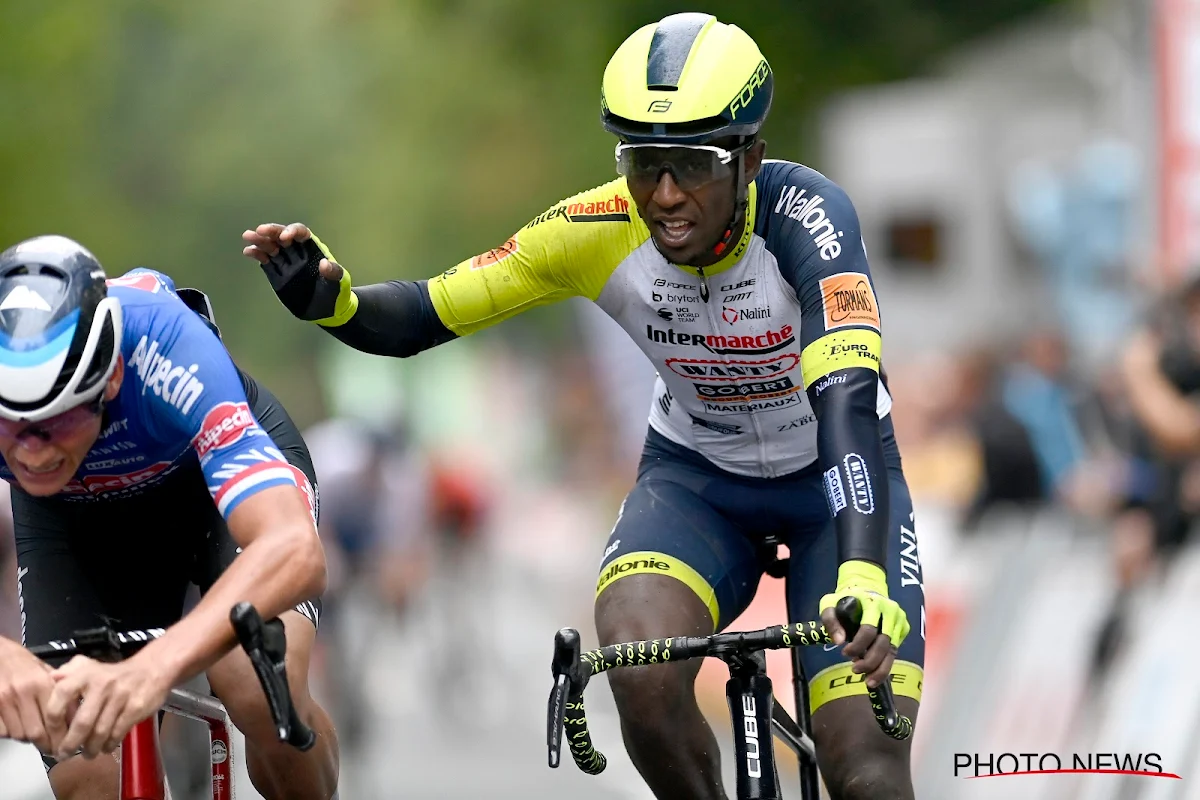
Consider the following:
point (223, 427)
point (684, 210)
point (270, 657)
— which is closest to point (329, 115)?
point (684, 210)

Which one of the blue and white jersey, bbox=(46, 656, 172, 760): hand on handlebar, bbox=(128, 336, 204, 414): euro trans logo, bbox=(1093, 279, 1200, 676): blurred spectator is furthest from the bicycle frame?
bbox=(1093, 279, 1200, 676): blurred spectator

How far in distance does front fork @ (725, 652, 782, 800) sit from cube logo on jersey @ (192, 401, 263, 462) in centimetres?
134

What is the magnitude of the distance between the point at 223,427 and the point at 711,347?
1537mm

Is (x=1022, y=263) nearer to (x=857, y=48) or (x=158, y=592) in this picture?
(x=857, y=48)

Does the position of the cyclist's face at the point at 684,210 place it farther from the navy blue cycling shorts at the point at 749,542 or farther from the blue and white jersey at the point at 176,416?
the blue and white jersey at the point at 176,416

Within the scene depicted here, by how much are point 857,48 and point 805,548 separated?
22.9 meters

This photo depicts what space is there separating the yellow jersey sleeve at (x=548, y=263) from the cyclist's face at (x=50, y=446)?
1388 mm

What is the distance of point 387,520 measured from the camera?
16906 mm

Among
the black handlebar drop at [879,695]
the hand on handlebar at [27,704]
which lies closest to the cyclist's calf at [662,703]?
the black handlebar drop at [879,695]

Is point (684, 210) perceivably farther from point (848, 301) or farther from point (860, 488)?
point (860, 488)

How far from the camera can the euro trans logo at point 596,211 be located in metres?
6.29

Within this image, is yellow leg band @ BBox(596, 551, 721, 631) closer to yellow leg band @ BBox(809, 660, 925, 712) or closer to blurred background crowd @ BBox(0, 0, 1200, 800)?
yellow leg band @ BBox(809, 660, 925, 712)

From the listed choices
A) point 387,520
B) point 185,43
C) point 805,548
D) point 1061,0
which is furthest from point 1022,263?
point 805,548

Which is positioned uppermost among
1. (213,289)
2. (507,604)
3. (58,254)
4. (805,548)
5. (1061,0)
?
(1061,0)
